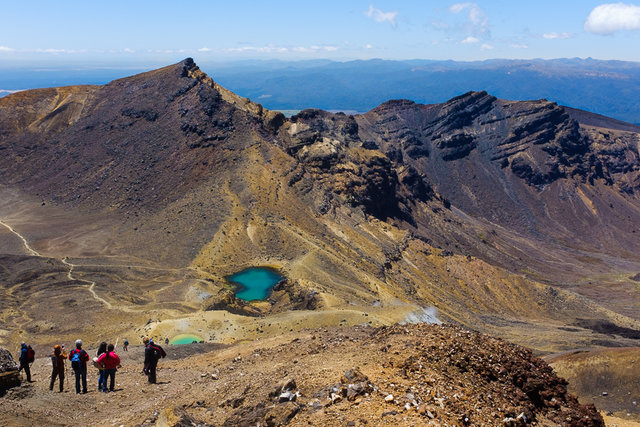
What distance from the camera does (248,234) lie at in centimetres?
6831

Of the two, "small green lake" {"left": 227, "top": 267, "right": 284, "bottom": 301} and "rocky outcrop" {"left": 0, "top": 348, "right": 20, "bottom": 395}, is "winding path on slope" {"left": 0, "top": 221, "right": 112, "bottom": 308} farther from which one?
"rocky outcrop" {"left": 0, "top": 348, "right": 20, "bottom": 395}

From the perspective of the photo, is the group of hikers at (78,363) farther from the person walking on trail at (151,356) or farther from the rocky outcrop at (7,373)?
the person walking on trail at (151,356)

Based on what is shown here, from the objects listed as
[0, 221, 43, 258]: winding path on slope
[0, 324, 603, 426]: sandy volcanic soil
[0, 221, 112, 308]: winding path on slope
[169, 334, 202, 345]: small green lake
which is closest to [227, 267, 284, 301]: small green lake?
[0, 221, 112, 308]: winding path on slope

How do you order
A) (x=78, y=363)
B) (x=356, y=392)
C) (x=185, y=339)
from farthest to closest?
(x=185, y=339) → (x=78, y=363) → (x=356, y=392)

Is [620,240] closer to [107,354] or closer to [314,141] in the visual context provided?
[314,141]

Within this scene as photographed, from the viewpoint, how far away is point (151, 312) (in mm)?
44906

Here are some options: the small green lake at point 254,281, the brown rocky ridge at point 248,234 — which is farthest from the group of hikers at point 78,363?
the small green lake at point 254,281

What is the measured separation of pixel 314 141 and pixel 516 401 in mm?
80947

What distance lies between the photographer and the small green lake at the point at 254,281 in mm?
57156

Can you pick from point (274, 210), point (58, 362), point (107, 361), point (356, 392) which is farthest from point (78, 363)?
point (274, 210)

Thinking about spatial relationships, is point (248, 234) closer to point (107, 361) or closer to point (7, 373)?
point (107, 361)

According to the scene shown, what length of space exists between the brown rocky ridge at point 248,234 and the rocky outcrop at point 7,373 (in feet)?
74.5

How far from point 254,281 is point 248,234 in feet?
32.1

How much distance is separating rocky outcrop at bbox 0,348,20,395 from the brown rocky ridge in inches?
894
